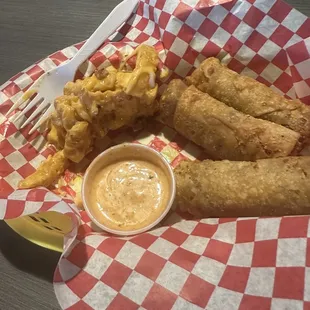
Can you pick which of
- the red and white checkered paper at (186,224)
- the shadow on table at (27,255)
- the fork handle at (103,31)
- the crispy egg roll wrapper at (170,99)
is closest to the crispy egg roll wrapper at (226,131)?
the crispy egg roll wrapper at (170,99)

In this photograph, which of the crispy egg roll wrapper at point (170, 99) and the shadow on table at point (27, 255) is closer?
the shadow on table at point (27, 255)

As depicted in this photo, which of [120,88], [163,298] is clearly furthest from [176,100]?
[163,298]

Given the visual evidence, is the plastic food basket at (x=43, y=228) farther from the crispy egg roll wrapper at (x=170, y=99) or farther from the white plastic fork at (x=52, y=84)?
the crispy egg roll wrapper at (x=170, y=99)

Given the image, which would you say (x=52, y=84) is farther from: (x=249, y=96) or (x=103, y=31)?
(x=249, y=96)

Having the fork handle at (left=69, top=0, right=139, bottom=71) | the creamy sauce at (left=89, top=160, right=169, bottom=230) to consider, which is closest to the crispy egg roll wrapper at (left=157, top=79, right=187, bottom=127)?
the creamy sauce at (left=89, top=160, right=169, bottom=230)

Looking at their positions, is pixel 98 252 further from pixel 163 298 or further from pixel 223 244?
pixel 223 244
